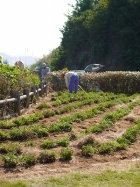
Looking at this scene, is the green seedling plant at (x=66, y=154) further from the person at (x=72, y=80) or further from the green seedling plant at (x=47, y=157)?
the person at (x=72, y=80)

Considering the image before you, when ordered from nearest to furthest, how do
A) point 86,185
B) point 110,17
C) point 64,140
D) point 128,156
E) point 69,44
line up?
point 86,185
point 128,156
point 64,140
point 110,17
point 69,44

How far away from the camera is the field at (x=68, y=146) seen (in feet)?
18.7

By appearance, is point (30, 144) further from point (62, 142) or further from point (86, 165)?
point (86, 165)

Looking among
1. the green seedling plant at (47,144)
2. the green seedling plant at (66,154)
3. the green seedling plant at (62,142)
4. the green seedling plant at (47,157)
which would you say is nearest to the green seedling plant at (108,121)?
the green seedling plant at (62,142)

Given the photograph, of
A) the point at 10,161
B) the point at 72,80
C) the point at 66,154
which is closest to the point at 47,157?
the point at 66,154

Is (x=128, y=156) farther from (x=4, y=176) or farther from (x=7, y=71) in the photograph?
(x=7, y=71)

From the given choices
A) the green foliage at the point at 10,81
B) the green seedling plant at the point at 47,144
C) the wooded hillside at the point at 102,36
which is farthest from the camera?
the wooded hillside at the point at 102,36

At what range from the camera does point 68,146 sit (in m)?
6.94

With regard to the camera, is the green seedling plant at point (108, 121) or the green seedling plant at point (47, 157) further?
the green seedling plant at point (108, 121)

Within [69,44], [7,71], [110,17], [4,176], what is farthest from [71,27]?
[4,176]

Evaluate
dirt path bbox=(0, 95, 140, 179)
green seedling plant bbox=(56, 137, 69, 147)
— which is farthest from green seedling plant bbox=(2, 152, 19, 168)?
green seedling plant bbox=(56, 137, 69, 147)

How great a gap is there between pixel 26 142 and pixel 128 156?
2100mm

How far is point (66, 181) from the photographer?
5016 mm

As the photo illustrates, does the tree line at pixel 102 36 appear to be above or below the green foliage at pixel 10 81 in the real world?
above
